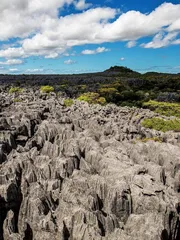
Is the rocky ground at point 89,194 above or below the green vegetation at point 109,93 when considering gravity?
below

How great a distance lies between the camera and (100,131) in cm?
2384

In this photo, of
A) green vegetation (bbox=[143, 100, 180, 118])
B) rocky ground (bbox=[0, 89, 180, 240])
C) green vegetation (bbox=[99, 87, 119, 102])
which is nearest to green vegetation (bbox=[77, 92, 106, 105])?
green vegetation (bbox=[99, 87, 119, 102])

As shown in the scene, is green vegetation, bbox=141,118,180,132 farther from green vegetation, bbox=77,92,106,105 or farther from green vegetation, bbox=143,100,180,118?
green vegetation, bbox=77,92,106,105

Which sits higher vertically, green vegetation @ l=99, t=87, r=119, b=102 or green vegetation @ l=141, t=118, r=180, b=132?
green vegetation @ l=99, t=87, r=119, b=102

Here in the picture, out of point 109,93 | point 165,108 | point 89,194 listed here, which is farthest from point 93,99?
point 89,194

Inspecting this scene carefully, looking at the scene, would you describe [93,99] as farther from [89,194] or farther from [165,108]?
[89,194]

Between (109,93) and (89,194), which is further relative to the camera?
(109,93)

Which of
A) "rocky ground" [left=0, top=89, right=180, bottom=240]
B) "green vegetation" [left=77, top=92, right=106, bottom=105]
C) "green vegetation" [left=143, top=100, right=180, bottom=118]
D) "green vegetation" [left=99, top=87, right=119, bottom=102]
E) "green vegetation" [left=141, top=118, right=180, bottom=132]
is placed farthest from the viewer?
"green vegetation" [left=99, top=87, right=119, bottom=102]

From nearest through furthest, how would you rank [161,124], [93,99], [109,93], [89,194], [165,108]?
[89,194]
[161,124]
[165,108]
[93,99]
[109,93]

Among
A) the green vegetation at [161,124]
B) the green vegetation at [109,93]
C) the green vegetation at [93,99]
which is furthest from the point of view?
the green vegetation at [109,93]

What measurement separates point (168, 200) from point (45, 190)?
544 cm

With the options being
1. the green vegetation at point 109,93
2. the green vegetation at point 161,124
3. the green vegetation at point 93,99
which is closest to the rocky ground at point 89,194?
the green vegetation at point 161,124

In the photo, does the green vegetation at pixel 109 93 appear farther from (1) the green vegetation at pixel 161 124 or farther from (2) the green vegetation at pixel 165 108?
(1) the green vegetation at pixel 161 124

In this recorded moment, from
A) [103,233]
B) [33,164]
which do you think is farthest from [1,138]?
[103,233]
